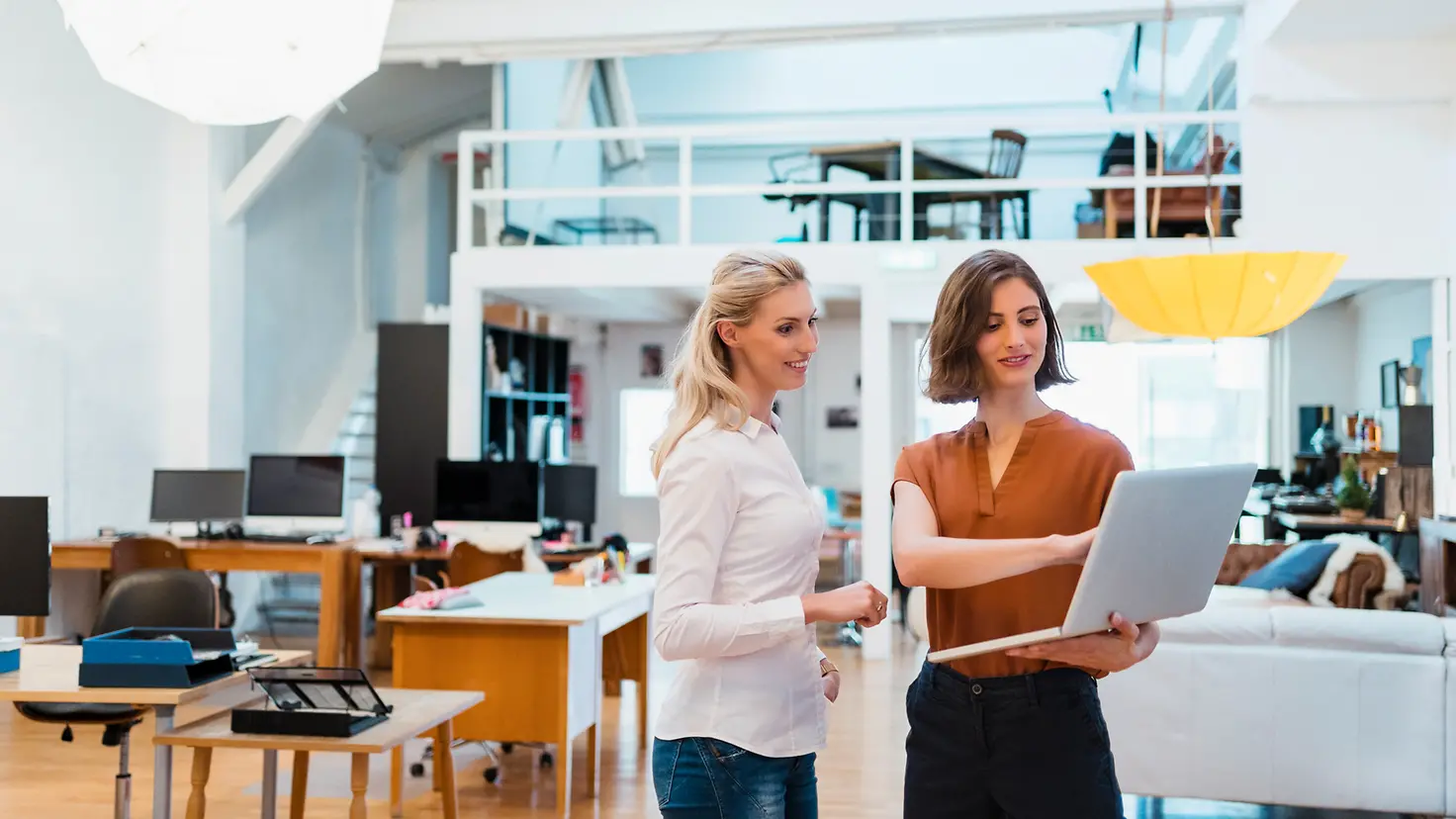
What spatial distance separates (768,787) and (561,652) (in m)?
2.97

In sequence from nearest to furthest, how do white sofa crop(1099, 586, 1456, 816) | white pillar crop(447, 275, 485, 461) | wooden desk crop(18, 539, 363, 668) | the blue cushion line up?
white sofa crop(1099, 586, 1456, 816)
the blue cushion
wooden desk crop(18, 539, 363, 668)
white pillar crop(447, 275, 485, 461)

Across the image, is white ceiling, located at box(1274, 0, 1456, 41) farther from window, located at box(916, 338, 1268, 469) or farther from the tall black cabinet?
the tall black cabinet

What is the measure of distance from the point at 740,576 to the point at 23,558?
2.67 meters

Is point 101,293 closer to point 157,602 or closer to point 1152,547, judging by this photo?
point 157,602

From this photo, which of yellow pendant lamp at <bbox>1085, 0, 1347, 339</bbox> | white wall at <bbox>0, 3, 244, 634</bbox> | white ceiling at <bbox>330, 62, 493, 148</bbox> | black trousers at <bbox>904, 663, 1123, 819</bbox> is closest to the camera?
black trousers at <bbox>904, 663, 1123, 819</bbox>

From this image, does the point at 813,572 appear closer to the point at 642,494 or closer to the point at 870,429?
the point at 870,429

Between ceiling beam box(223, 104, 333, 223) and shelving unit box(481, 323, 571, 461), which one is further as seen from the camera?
shelving unit box(481, 323, 571, 461)

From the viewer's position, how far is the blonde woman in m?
1.67

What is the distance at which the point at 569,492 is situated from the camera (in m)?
8.23

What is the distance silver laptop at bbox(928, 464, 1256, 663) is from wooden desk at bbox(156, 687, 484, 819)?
2.08 metres

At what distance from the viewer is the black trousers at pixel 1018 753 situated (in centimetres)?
163

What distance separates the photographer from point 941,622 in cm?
173

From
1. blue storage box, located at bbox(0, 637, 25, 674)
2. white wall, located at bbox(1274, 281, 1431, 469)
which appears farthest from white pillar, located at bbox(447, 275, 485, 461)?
white wall, located at bbox(1274, 281, 1431, 469)

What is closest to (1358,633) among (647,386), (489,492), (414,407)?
(489,492)
